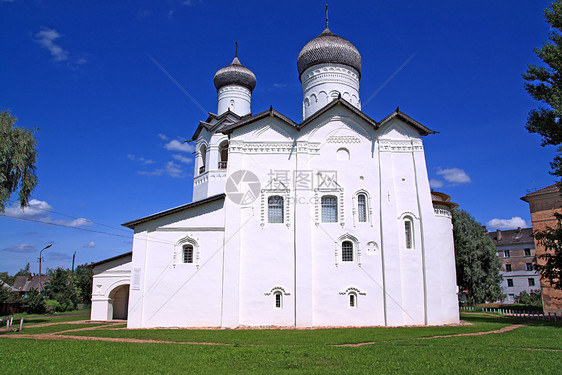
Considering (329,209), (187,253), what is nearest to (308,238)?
(329,209)

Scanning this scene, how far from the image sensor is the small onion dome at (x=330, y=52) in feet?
67.1

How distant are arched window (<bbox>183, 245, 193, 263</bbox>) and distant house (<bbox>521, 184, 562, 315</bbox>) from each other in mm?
21398

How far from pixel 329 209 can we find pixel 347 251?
186 centimetres

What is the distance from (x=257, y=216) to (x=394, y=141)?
22.1ft

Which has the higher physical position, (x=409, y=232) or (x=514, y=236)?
(x=514, y=236)

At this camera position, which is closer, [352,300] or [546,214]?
[352,300]

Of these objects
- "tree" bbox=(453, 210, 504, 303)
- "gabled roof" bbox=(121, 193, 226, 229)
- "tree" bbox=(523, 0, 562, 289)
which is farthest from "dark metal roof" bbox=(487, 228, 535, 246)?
"gabled roof" bbox=(121, 193, 226, 229)

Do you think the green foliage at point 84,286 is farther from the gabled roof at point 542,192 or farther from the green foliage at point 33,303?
the gabled roof at point 542,192

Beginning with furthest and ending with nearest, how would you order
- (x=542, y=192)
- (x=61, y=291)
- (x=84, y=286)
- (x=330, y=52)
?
(x=84, y=286)
(x=61, y=291)
(x=542, y=192)
(x=330, y=52)

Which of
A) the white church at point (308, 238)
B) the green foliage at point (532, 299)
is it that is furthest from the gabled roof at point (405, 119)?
the green foliage at point (532, 299)

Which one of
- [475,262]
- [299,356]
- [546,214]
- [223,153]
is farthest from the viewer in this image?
[475,262]

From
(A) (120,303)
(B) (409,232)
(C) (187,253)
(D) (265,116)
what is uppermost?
(D) (265,116)

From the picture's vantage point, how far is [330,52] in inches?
805

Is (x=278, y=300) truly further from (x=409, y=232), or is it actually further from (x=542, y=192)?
(x=542, y=192)
